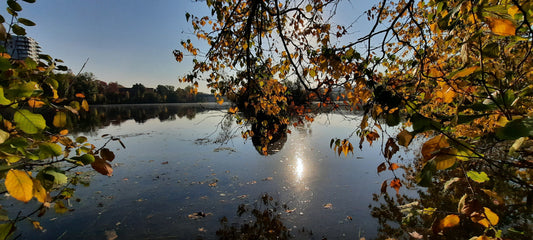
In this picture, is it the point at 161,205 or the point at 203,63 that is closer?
the point at 203,63

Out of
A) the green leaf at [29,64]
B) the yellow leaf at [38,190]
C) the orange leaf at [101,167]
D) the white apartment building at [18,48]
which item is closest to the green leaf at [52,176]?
the yellow leaf at [38,190]

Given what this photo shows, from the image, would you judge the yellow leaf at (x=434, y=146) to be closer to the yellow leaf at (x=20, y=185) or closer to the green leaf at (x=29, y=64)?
the yellow leaf at (x=20, y=185)

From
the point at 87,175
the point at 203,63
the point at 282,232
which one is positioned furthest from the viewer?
the point at 87,175

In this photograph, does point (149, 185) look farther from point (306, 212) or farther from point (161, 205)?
point (306, 212)

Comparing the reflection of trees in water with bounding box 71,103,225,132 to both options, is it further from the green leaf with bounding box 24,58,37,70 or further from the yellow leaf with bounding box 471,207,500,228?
the yellow leaf with bounding box 471,207,500,228

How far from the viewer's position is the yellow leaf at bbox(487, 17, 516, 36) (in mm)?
776

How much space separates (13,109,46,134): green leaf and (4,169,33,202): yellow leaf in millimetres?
209

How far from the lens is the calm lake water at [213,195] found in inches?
194

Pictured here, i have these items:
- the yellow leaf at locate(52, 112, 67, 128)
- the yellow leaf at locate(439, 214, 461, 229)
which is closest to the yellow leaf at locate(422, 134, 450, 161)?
the yellow leaf at locate(439, 214, 461, 229)

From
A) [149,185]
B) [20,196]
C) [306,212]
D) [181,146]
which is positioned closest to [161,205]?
[149,185]

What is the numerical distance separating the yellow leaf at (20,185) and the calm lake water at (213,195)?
3160mm

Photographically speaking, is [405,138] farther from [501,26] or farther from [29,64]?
[29,64]

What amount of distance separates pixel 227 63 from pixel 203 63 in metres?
1.16

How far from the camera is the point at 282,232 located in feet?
16.0
